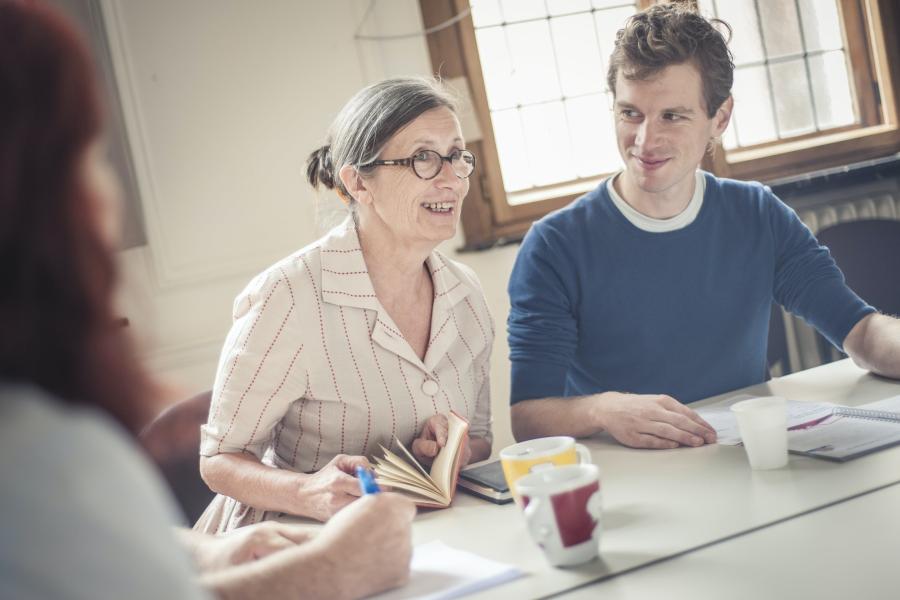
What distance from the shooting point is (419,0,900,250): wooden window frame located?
317cm

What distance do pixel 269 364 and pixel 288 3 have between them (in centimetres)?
190

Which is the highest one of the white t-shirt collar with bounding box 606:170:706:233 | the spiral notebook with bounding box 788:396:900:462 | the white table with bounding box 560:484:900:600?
the white t-shirt collar with bounding box 606:170:706:233

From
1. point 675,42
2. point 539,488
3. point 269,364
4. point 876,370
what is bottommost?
point 876,370

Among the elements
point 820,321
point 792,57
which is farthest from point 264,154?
point 792,57

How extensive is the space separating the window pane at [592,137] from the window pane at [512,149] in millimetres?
204

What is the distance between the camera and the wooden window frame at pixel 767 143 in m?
3.17

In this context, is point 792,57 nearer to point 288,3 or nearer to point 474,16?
point 474,16

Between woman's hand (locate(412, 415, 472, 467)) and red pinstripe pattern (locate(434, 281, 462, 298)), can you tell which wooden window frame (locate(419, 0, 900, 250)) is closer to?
red pinstripe pattern (locate(434, 281, 462, 298))

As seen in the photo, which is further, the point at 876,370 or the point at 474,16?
the point at 474,16

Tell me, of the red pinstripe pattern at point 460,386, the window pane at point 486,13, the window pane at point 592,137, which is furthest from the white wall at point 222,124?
the red pinstripe pattern at point 460,386

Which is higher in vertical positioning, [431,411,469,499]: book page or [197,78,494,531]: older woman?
[197,78,494,531]: older woman

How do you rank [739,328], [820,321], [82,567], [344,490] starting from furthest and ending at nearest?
1. [739,328]
2. [820,321]
3. [344,490]
4. [82,567]

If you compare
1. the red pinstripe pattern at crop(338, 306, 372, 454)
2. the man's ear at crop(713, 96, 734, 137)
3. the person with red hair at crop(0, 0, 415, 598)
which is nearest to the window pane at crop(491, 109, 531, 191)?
the man's ear at crop(713, 96, 734, 137)

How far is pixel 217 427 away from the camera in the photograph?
4.95 ft
